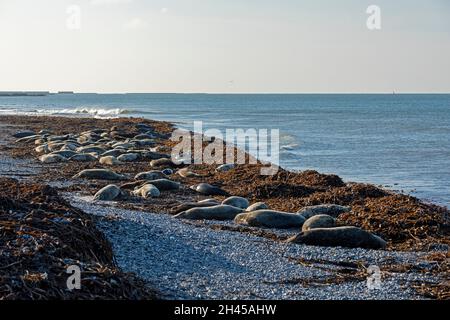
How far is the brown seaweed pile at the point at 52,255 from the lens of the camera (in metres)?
5.69

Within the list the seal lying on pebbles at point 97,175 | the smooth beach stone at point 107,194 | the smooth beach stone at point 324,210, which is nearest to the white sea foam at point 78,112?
the seal lying on pebbles at point 97,175

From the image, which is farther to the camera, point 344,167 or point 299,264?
point 344,167

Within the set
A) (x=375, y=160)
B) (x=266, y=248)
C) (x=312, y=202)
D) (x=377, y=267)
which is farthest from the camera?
(x=375, y=160)

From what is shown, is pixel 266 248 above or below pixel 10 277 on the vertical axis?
below

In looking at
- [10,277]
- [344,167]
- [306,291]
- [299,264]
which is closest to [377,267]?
[299,264]

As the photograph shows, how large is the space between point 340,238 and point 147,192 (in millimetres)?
5857

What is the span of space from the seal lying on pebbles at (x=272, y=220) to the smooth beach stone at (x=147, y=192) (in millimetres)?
3497

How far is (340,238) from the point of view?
9719 millimetres

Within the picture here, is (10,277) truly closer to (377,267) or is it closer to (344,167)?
(377,267)

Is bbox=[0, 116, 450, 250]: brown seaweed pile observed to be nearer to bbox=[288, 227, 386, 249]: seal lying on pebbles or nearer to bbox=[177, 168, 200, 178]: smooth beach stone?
bbox=[177, 168, 200, 178]: smooth beach stone

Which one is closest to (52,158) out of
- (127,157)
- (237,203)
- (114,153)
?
(127,157)

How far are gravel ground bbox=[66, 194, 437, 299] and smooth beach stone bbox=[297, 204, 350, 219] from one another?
214 cm

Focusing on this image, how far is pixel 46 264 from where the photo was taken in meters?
6.25
